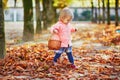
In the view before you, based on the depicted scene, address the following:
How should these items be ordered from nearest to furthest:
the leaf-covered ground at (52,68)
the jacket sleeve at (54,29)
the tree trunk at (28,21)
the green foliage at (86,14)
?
the leaf-covered ground at (52,68) → the jacket sleeve at (54,29) → the tree trunk at (28,21) → the green foliage at (86,14)

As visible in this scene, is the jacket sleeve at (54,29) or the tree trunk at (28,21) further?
the tree trunk at (28,21)

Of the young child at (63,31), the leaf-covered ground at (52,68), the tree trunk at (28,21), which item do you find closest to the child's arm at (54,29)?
the young child at (63,31)

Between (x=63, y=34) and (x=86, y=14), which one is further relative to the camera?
(x=86, y=14)

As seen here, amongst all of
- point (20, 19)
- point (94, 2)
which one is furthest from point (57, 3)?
point (20, 19)

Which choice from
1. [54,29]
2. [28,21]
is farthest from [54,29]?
[28,21]

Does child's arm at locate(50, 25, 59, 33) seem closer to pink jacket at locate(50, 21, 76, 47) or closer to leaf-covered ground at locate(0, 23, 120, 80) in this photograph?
pink jacket at locate(50, 21, 76, 47)

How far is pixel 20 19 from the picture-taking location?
9625 cm

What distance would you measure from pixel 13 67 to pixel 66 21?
67.9 inches

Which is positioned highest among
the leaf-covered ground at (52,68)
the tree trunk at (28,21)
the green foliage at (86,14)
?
the tree trunk at (28,21)

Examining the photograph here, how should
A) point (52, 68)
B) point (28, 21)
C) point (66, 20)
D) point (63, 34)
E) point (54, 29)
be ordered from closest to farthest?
point (52, 68), point (54, 29), point (66, 20), point (63, 34), point (28, 21)

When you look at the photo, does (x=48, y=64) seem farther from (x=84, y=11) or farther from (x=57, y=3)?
(x=84, y=11)

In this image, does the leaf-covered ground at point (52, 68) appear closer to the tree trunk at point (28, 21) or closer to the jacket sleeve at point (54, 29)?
the jacket sleeve at point (54, 29)

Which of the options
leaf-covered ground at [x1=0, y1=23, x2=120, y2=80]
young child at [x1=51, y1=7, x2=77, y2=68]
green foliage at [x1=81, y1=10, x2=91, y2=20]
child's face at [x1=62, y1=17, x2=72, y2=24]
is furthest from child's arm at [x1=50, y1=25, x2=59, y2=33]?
green foliage at [x1=81, y1=10, x2=91, y2=20]

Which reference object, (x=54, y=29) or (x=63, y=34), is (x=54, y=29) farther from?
(x=63, y=34)
